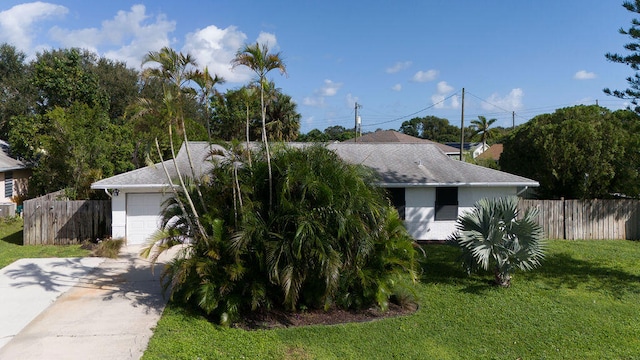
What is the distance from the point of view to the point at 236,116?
31266 millimetres

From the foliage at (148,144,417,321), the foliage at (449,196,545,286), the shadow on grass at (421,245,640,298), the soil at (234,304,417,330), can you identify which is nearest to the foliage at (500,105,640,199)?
the shadow on grass at (421,245,640,298)

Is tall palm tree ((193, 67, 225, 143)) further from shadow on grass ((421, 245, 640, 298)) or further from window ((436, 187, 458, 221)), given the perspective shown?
window ((436, 187, 458, 221))

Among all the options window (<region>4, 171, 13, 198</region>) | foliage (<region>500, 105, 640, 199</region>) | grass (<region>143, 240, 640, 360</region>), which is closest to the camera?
grass (<region>143, 240, 640, 360</region>)

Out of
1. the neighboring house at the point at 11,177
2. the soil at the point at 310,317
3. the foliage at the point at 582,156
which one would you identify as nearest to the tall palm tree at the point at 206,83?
the soil at the point at 310,317

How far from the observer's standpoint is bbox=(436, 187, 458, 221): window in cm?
1489

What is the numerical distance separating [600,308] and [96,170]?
1645 centimetres

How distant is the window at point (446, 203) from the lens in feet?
48.9

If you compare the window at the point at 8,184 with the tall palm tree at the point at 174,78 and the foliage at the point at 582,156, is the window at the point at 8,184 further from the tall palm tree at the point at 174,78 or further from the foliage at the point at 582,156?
the foliage at the point at 582,156

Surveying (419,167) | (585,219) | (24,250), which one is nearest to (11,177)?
(24,250)

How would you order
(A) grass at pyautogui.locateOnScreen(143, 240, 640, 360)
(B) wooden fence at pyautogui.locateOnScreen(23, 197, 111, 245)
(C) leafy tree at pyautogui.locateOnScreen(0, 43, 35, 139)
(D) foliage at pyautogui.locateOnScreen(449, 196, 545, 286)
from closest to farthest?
(A) grass at pyautogui.locateOnScreen(143, 240, 640, 360) < (D) foliage at pyautogui.locateOnScreen(449, 196, 545, 286) < (B) wooden fence at pyautogui.locateOnScreen(23, 197, 111, 245) < (C) leafy tree at pyautogui.locateOnScreen(0, 43, 35, 139)

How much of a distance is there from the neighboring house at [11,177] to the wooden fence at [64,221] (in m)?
8.19

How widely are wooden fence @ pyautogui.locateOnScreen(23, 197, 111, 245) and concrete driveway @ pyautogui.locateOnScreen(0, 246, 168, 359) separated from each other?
255cm

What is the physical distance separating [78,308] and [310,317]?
4298mm

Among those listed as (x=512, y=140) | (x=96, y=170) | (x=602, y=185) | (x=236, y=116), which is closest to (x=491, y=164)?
(x=512, y=140)
